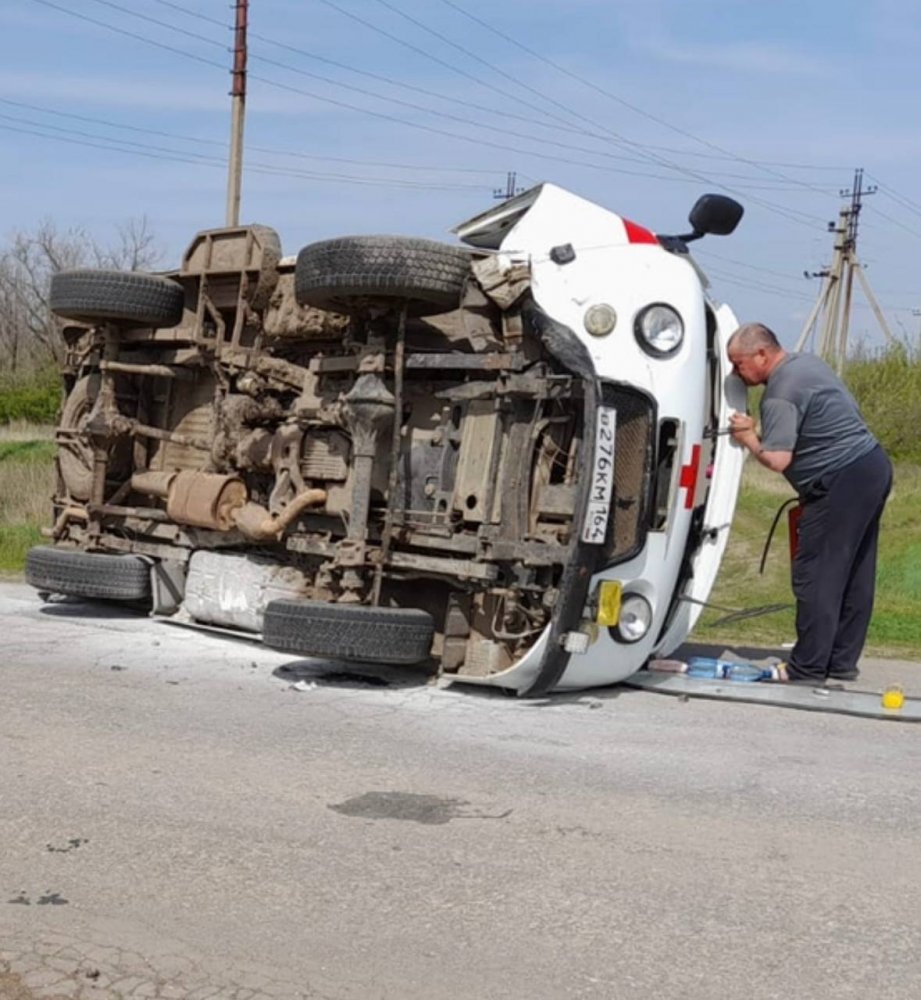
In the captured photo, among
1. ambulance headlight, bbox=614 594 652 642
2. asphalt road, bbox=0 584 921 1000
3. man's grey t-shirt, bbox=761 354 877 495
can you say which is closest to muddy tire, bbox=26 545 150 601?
asphalt road, bbox=0 584 921 1000

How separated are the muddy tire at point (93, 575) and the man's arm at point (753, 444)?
3523mm

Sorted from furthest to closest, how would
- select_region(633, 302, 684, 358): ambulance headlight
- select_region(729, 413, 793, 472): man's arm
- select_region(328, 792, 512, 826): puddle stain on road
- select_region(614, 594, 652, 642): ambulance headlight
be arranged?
select_region(729, 413, 793, 472): man's arm → select_region(614, 594, 652, 642): ambulance headlight → select_region(633, 302, 684, 358): ambulance headlight → select_region(328, 792, 512, 826): puddle stain on road

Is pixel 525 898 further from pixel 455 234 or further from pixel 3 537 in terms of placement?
pixel 3 537

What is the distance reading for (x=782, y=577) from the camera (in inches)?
586

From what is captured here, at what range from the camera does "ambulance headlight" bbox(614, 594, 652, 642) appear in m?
6.30

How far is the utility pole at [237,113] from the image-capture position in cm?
2359

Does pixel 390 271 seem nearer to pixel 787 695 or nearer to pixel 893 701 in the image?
pixel 787 695

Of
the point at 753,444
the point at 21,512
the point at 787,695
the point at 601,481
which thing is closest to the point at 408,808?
the point at 601,481

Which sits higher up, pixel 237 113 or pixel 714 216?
pixel 237 113

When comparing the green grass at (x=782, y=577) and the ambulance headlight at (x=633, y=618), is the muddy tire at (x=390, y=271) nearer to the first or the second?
the ambulance headlight at (x=633, y=618)

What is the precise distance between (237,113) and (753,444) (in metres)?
19.5

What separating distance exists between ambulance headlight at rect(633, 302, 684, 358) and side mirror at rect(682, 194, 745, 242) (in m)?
0.53

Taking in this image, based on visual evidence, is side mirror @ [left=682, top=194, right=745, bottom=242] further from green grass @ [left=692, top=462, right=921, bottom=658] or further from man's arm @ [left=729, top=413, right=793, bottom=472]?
green grass @ [left=692, top=462, right=921, bottom=658]

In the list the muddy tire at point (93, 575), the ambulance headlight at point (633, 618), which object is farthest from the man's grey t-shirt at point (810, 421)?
the muddy tire at point (93, 575)
